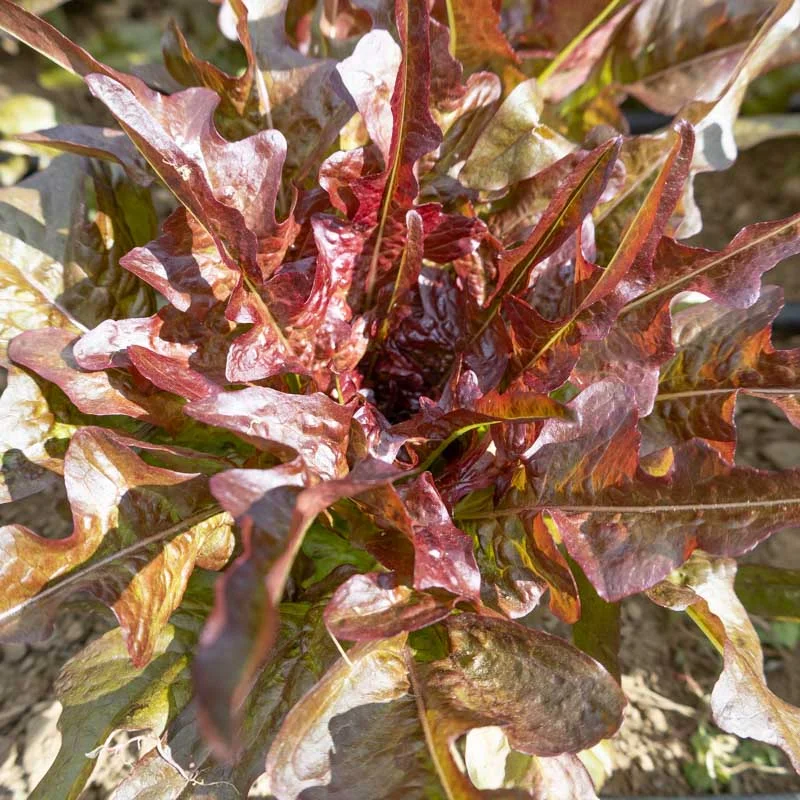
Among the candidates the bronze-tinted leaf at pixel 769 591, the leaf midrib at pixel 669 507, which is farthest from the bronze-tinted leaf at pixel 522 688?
the bronze-tinted leaf at pixel 769 591

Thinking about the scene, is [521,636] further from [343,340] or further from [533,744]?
[343,340]

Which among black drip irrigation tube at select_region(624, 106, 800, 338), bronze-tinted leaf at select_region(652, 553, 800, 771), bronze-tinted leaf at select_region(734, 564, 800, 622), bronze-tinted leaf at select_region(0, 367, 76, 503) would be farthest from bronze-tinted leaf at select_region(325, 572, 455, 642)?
black drip irrigation tube at select_region(624, 106, 800, 338)

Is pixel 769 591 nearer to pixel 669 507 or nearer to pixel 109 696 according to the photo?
pixel 669 507

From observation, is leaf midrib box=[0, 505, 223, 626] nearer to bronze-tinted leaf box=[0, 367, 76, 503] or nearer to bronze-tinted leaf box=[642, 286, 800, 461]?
bronze-tinted leaf box=[0, 367, 76, 503]

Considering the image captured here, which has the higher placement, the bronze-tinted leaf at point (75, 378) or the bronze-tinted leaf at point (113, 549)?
the bronze-tinted leaf at point (75, 378)

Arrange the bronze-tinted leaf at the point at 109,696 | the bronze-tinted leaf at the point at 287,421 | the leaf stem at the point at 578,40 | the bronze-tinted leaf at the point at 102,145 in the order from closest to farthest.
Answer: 1. the bronze-tinted leaf at the point at 287,421
2. the bronze-tinted leaf at the point at 109,696
3. the bronze-tinted leaf at the point at 102,145
4. the leaf stem at the point at 578,40

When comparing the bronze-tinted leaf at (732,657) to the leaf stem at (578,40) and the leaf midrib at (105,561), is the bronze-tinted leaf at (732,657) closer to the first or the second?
the leaf midrib at (105,561)

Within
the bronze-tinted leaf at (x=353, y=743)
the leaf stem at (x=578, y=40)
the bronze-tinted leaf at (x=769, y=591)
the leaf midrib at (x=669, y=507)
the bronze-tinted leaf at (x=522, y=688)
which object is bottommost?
the bronze-tinted leaf at (x=769, y=591)
